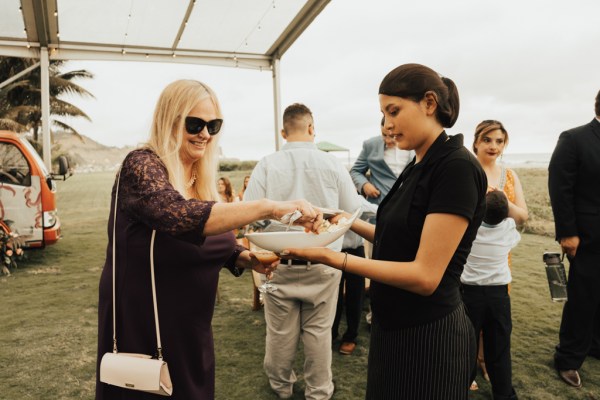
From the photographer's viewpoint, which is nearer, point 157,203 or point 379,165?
point 157,203

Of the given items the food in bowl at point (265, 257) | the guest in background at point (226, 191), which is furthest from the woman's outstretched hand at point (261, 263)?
the guest in background at point (226, 191)

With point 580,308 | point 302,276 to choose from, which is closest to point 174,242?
point 302,276

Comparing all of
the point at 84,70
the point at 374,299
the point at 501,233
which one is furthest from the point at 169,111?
the point at 84,70

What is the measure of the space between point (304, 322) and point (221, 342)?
4.57 feet

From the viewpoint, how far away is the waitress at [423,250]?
4.33 ft

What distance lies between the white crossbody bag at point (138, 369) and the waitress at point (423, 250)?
0.59m

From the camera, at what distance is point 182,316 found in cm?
151

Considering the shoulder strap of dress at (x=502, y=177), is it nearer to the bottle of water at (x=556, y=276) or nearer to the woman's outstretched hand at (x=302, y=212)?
the bottle of water at (x=556, y=276)

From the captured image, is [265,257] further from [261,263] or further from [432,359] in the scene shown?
[432,359]

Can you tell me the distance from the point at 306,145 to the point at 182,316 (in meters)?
1.73

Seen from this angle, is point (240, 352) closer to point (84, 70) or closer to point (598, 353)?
point (598, 353)

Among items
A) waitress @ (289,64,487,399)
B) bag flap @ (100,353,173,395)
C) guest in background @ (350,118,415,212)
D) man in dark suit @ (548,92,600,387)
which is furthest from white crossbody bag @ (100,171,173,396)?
man in dark suit @ (548,92,600,387)

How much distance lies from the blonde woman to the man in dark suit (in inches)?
98.2

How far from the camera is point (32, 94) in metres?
22.0
